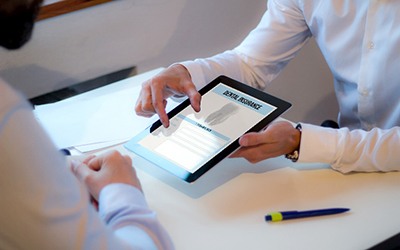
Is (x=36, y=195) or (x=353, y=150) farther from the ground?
(x=36, y=195)

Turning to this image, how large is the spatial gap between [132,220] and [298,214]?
1.03 ft

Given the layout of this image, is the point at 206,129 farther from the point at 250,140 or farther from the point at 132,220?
the point at 132,220

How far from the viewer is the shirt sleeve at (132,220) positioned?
0.84 m

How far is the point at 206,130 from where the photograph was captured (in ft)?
3.81

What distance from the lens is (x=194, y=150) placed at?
1124mm

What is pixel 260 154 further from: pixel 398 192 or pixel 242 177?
pixel 398 192

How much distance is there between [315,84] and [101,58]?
96 cm

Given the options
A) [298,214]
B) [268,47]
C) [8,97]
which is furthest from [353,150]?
[8,97]

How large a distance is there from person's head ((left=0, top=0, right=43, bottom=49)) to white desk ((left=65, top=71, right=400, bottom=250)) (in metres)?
0.43

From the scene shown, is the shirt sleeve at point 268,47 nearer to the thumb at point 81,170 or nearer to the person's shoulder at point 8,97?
the thumb at point 81,170

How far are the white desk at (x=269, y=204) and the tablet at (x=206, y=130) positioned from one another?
5cm

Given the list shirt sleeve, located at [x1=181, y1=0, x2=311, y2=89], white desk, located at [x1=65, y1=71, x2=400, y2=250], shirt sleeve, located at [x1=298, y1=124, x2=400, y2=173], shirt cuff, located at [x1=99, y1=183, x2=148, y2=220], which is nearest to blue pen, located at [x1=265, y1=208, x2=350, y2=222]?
white desk, located at [x1=65, y1=71, x2=400, y2=250]

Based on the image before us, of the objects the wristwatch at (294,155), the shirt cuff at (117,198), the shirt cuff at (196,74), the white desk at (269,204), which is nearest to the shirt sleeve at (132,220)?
the shirt cuff at (117,198)

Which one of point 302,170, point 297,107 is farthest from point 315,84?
point 302,170
